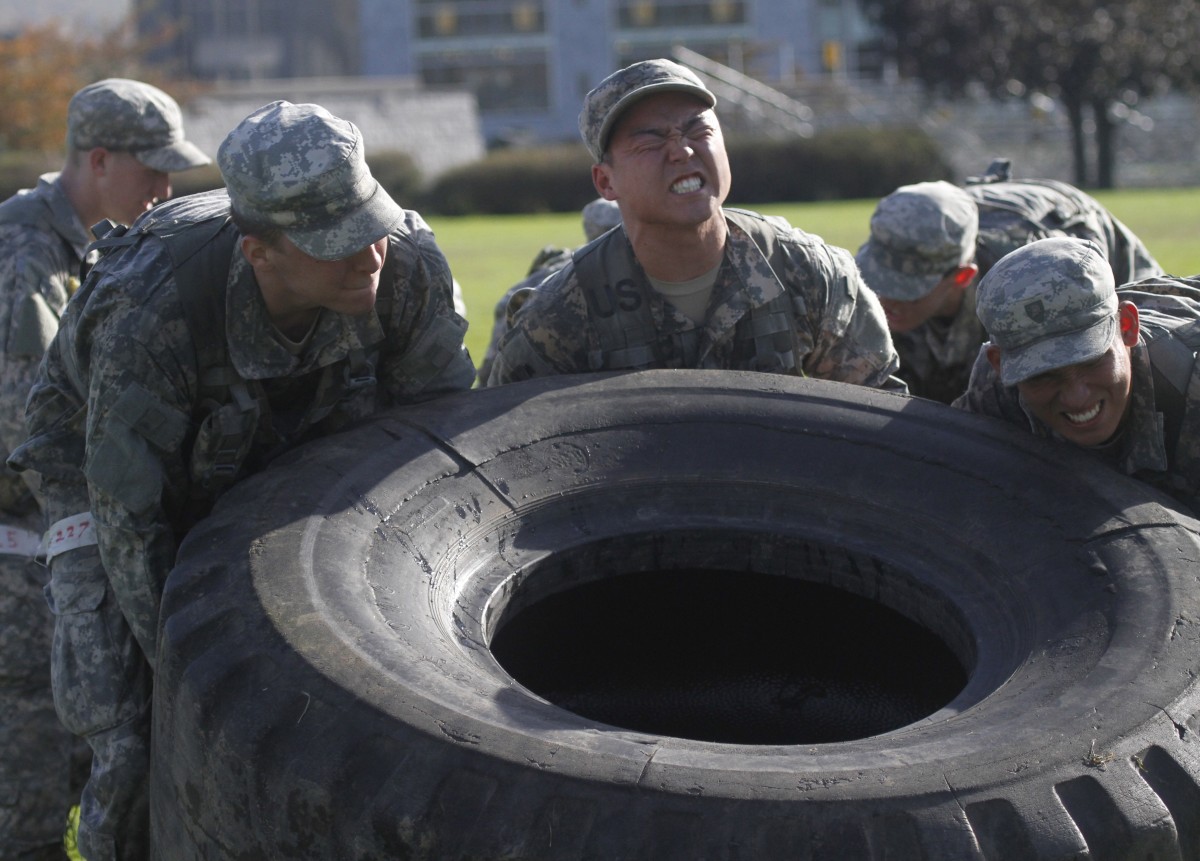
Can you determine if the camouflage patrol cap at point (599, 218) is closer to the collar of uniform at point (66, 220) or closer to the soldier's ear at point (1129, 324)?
the collar of uniform at point (66, 220)

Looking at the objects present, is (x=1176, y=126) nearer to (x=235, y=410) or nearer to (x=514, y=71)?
(x=514, y=71)

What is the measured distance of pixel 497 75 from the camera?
200 feet

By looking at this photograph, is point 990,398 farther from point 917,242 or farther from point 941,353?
point 941,353

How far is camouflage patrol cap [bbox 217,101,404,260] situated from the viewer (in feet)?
8.95

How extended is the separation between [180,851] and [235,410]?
0.89m

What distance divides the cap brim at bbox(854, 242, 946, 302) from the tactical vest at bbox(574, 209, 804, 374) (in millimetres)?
1223

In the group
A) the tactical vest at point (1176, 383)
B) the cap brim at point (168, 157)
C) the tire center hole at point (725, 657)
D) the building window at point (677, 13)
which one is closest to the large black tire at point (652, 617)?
the tire center hole at point (725, 657)

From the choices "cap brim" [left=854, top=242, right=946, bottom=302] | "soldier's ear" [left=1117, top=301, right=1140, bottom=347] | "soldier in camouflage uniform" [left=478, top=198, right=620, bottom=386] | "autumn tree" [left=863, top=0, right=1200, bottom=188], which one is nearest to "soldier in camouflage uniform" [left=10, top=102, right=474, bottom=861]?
"soldier's ear" [left=1117, top=301, right=1140, bottom=347]

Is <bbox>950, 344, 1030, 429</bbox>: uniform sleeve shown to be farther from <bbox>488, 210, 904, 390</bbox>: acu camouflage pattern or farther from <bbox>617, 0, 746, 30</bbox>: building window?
<bbox>617, 0, 746, 30</bbox>: building window

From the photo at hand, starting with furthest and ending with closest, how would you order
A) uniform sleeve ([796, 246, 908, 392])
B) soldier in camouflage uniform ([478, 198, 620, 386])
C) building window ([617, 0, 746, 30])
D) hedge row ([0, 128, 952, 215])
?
building window ([617, 0, 746, 30]) → hedge row ([0, 128, 952, 215]) → soldier in camouflage uniform ([478, 198, 620, 386]) → uniform sleeve ([796, 246, 908, 392])

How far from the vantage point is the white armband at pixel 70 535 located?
3117mm

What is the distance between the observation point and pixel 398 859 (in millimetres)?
2037

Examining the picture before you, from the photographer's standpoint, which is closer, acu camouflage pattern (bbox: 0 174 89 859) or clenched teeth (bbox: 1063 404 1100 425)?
clenched teeth (bbox: 1063 404 1100 425)

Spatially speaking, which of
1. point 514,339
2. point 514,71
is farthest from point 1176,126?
point 514,339
